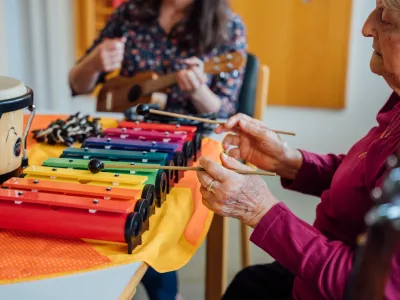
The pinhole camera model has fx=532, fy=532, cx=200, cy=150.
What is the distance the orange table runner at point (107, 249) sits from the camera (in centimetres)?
81

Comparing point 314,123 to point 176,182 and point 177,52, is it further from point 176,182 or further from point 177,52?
point 176,182

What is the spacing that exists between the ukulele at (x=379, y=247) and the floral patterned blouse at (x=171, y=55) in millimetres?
1506

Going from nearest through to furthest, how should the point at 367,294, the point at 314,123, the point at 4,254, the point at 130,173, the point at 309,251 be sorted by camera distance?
the point at 367,294 < the point at 4,254 < the point at 309,251 < the point at 130,173 < the point at 314,123

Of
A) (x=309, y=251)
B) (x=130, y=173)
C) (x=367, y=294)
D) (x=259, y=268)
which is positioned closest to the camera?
(x=367, y=294)

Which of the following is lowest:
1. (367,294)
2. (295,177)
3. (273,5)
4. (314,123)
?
(314,123)

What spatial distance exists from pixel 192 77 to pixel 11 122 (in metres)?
0.88

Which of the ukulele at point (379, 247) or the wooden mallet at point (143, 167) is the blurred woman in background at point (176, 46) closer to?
the wooden mallet at point (143, 167)

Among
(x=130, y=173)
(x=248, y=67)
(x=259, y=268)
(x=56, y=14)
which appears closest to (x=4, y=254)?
(x=130, y=173)

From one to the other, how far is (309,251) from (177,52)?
4.07 feet

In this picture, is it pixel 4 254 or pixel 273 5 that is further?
pixel 273 5

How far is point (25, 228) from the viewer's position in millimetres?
890

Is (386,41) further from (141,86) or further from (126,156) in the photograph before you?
(141,86)

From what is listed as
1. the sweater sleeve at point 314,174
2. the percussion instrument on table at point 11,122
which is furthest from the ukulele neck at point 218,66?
the percussion instrument on table at point 11,122

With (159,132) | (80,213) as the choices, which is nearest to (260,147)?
(159,132)
